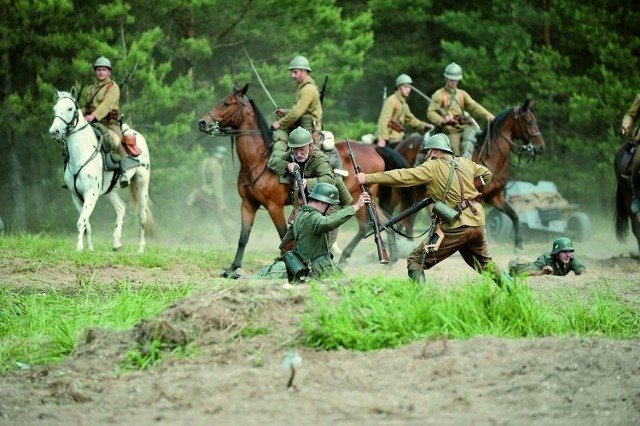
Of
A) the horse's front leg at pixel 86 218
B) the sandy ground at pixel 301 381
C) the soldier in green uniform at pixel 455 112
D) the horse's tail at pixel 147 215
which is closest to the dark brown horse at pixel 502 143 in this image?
the soldier in green uniform at pixel 455 112

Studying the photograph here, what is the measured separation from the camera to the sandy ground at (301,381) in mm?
8680

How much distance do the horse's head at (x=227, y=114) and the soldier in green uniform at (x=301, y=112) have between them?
73cm

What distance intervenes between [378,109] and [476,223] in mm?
20940

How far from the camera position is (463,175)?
504 inches

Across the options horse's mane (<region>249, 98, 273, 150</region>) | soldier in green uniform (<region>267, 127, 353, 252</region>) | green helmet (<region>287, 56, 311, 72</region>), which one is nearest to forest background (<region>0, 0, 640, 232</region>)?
horse's mane (<region>249, 98, 273, 150</region>)

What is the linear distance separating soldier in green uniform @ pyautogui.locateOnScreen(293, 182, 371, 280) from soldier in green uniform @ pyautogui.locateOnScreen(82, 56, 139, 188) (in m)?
7.39

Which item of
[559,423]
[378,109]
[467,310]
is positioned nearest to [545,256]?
[467,310]

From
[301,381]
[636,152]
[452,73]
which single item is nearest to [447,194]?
[301,381]

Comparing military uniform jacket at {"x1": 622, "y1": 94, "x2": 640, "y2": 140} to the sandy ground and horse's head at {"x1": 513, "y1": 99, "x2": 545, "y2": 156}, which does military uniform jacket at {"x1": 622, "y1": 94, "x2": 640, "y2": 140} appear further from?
the sandy ground

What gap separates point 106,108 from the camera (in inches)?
766

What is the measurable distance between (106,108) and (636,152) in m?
8.27

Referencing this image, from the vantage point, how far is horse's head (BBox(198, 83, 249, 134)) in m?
18.4

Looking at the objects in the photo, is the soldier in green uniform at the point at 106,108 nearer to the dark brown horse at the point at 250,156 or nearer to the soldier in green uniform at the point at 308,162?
the dark brown horse at the point at 250,156

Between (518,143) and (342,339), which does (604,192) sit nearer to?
(518,143)
